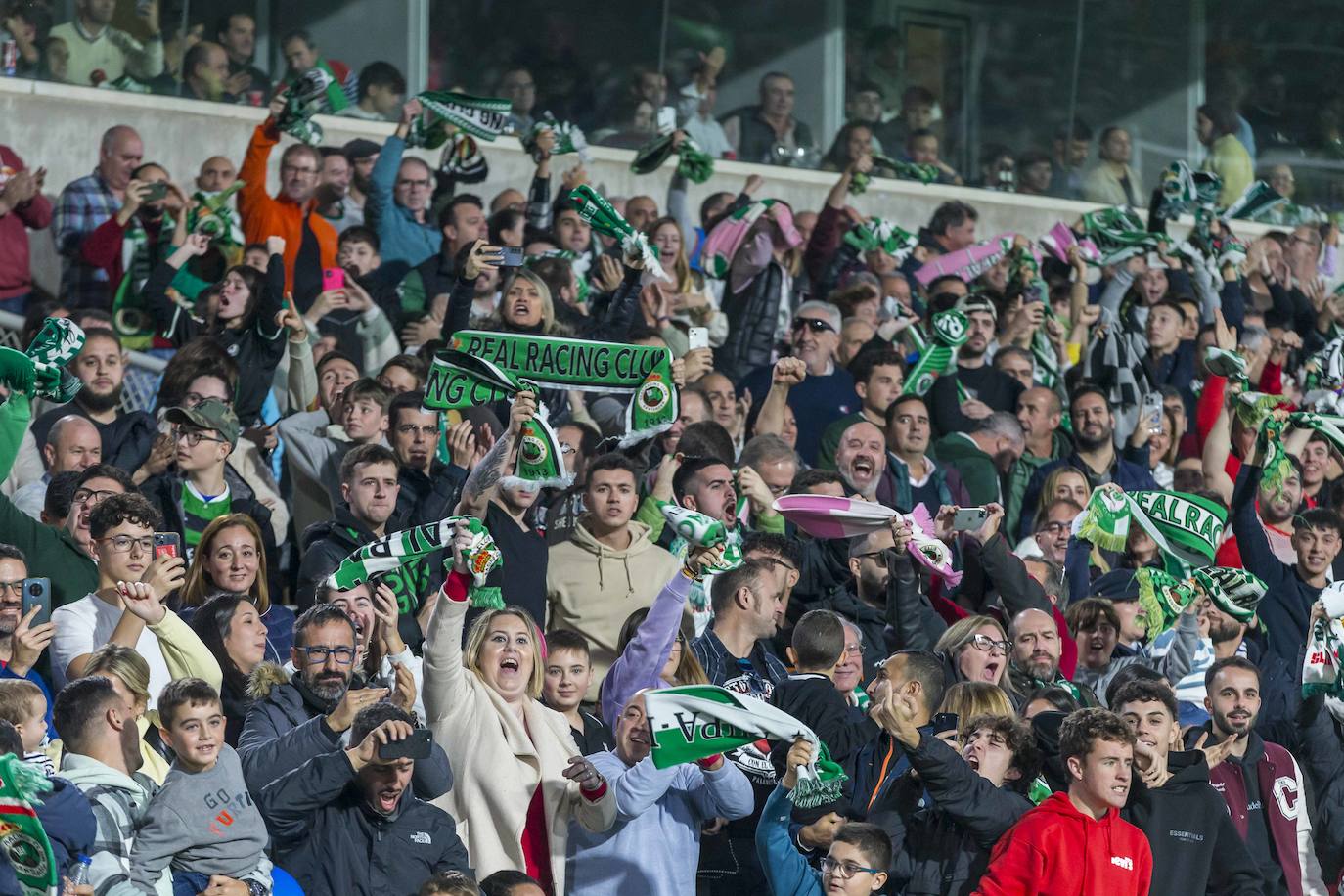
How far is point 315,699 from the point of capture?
738 centimetres

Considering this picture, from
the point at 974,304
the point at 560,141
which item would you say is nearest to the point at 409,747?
the point at 974,304

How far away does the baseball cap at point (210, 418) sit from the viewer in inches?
357

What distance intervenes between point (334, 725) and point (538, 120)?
881 centimetres


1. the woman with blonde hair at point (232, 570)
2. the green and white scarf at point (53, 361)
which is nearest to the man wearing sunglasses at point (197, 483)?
the green and white scarf at point (53, 361)

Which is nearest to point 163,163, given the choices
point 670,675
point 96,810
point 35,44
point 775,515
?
point 35,44

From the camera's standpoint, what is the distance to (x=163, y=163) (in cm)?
1392

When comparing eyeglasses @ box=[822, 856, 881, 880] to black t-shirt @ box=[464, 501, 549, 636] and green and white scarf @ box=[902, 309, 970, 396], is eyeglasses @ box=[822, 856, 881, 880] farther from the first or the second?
green and white scarf @ box=[902, 309, 970, 396]

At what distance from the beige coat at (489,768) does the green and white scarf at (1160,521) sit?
10.4ft

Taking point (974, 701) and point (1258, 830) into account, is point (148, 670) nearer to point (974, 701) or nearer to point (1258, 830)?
point (974, 701)

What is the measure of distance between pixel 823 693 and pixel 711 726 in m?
1.03

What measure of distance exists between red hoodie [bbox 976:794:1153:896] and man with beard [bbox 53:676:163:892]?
8.00 ft

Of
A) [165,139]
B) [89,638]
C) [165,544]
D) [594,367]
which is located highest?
[165,139]

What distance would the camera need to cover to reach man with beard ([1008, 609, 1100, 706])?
29.1 feet

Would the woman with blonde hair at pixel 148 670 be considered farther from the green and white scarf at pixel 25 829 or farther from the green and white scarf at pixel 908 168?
the green and white scarf at pixel 908 168
